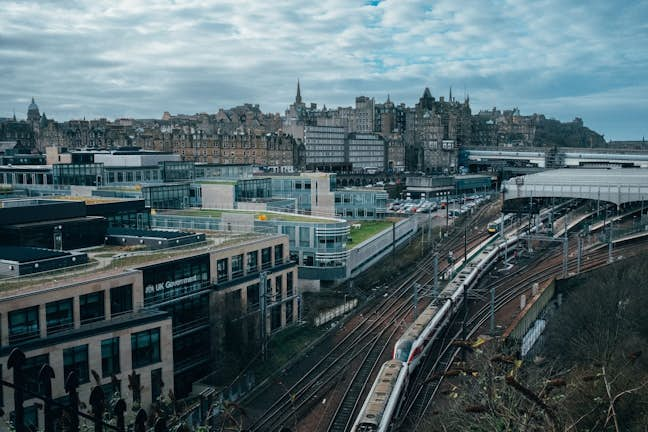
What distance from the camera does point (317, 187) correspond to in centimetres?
5766

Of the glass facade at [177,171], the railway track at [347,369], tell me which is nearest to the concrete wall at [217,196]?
the glass facade at [177,171]

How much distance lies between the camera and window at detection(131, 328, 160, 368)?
20.8 meters

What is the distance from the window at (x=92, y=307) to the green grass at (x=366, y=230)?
25.4 metres

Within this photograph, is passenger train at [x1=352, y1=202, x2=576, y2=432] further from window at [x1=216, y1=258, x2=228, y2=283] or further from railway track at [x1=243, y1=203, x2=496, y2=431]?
window at [x1=216, y1=258, x2=228, y2=283]

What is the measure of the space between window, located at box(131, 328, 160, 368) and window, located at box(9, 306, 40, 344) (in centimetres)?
311

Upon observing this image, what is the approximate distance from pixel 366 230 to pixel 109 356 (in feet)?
116

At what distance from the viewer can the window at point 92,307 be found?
20188 millimetres

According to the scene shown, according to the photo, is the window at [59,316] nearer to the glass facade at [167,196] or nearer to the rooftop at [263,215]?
the rooftop at [263,215]

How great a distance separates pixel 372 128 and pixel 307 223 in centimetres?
9913

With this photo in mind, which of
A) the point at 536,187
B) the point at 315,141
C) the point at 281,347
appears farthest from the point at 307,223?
the point at 315,141

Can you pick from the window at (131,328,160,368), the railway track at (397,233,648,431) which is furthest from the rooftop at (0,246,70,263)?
the railway track at (397,233,648,431)

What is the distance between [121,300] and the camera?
2159 centimetres

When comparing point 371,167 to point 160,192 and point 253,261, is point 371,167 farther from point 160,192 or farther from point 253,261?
point 253,261

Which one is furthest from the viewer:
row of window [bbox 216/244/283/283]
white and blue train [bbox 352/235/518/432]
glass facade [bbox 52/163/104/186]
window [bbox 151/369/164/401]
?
glass facade [bbox 52/163/104/186]
